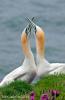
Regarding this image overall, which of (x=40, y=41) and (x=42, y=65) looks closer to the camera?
(x=42, y=65)

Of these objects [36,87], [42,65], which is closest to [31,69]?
[42,65]

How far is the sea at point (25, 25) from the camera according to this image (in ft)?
81.6

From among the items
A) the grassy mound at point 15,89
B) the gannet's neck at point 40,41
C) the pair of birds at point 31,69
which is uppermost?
the gannet's neck at point 40,41

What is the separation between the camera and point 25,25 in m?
29.9

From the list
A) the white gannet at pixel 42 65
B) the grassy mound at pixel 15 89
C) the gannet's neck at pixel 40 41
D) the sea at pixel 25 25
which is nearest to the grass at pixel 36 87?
the grassy mound at pixel 15 89

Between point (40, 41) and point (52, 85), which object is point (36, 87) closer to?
point (52, 85)

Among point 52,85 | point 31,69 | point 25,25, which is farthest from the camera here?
point 25,25

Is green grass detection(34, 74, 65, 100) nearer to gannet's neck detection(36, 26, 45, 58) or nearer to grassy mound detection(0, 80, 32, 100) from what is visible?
grassy mound detection(0, 80, 32, 100)

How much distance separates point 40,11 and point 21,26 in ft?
11.4

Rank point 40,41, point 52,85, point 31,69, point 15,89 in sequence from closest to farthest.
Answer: point 52,85 < point 15,89 < point 31,69 < point 40,41

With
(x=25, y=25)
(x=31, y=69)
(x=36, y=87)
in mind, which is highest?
(x=25, y=25)

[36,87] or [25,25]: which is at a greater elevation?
[25,25]

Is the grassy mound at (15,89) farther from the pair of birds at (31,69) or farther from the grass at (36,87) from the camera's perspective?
the pair of birds at (31,69)

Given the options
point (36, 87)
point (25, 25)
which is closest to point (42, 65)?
point (36, 87)
